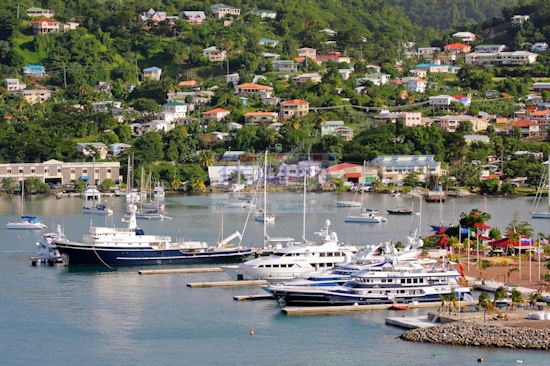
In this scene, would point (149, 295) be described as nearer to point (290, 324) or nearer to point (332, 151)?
point (290, 324)

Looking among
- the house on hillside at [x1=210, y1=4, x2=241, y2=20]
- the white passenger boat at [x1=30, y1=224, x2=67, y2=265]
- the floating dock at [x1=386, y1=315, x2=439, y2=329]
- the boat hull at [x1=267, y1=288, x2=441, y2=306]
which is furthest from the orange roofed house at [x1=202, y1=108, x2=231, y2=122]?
the floating dock at [x1=386, y1=315, x2=439, y2=329]

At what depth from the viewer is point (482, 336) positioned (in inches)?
1036

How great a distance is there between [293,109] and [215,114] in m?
4.29

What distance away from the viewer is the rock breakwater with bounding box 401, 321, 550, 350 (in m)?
26.0

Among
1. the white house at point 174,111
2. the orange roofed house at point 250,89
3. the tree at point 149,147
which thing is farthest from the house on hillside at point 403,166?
the orange roofed house at point 250,89

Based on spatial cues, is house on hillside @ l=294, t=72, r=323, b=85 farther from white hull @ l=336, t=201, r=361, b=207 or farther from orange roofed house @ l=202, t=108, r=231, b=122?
white hull @ l=336, t=201, r=361, b=207

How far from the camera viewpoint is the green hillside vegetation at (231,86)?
69625 mm

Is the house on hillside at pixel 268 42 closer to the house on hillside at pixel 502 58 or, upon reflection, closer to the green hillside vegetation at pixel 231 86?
the green hillside vegetation at pixel 231 86

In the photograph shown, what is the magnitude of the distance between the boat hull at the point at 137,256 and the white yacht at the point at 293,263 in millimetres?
3314

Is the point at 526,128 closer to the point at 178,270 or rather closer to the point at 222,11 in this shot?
the point at 222,11

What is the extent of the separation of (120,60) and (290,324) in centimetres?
6273

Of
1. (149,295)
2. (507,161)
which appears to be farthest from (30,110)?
(149,295)

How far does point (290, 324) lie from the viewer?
28.8 meters

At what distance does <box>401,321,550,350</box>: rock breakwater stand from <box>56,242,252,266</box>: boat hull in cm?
Answer: 1154
